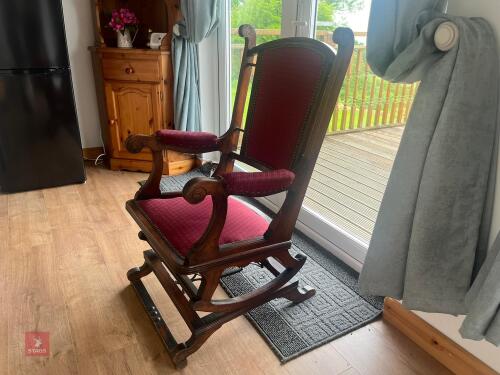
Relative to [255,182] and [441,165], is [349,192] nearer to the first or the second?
[441,165]

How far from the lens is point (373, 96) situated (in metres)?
2.11

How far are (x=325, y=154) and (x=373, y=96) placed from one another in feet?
2.73

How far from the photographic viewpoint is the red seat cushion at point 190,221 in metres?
1.20

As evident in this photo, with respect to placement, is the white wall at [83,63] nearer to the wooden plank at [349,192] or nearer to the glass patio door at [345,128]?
the glass patio door at [345,128]

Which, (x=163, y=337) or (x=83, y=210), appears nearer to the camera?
(x=163, y=337)

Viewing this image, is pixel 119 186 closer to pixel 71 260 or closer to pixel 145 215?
pixel 71 260

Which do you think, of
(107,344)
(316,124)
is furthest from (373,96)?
(107,344)

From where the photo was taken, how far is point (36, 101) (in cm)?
238

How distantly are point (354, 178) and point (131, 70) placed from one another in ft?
5.78

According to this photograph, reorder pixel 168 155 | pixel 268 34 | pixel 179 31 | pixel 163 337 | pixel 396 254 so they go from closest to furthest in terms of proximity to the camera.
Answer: pixel 396 254 < pixel 163 337 < pixel 268 34 < pixel 179 31 < pixel 168 155

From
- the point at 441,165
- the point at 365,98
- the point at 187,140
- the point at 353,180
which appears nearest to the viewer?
the point at 441,165

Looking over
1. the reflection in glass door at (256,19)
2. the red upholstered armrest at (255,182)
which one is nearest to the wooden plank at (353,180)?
A: the reflection in glass door at (256,19)

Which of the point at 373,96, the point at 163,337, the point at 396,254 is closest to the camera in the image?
the point at 396,254

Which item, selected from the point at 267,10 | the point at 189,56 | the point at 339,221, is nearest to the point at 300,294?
the point at 339,221
